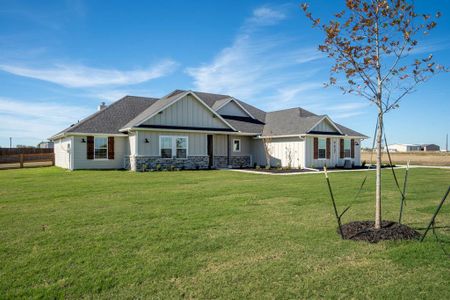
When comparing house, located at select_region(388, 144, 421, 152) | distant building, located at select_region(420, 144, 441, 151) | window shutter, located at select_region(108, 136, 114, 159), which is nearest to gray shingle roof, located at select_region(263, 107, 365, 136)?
window shutter, located at select_region(108, 136, 114, 159)

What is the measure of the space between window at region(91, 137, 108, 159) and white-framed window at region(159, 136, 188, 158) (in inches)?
148

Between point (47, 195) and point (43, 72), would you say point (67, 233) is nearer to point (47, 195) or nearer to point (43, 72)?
point (47, 195)

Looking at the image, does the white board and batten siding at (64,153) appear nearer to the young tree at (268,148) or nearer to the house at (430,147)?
the young tree at (268,148)

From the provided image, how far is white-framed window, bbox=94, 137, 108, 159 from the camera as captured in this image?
21109 mm

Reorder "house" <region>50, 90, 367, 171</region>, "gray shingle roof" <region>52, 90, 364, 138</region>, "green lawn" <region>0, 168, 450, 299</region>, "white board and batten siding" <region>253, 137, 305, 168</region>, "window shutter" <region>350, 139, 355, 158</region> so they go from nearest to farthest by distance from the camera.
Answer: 1. "green lawn" <region>0, 168, 450, 299</region>
2. "house" <region>50, 90, 367, 171</region>
3. "gray shingle roof" <region>52, 90, 364, 138</region>
4. "white board and batten siding" <region>253, 137, 305, 168</region>
5. "window shutter" <region>350, 139, 355, 158</region>

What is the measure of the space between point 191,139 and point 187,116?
5.24 ft

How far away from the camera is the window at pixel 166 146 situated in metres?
21.0

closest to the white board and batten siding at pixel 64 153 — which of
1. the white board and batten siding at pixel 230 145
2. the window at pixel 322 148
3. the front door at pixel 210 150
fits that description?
the front door at pixel 210 150

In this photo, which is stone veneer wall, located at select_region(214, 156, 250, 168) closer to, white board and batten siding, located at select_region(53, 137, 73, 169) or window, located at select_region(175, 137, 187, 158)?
window, located at select_region(175, 137, 187, 158)

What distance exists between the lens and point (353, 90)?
239 inches

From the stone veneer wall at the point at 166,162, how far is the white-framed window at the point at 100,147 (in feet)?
5.18

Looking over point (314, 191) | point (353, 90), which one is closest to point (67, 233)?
point (353, 90)

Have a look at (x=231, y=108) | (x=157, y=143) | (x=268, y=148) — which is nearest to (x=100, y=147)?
(x=157, y=143)

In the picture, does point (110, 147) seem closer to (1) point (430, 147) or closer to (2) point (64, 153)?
(2) point (64, 153)
